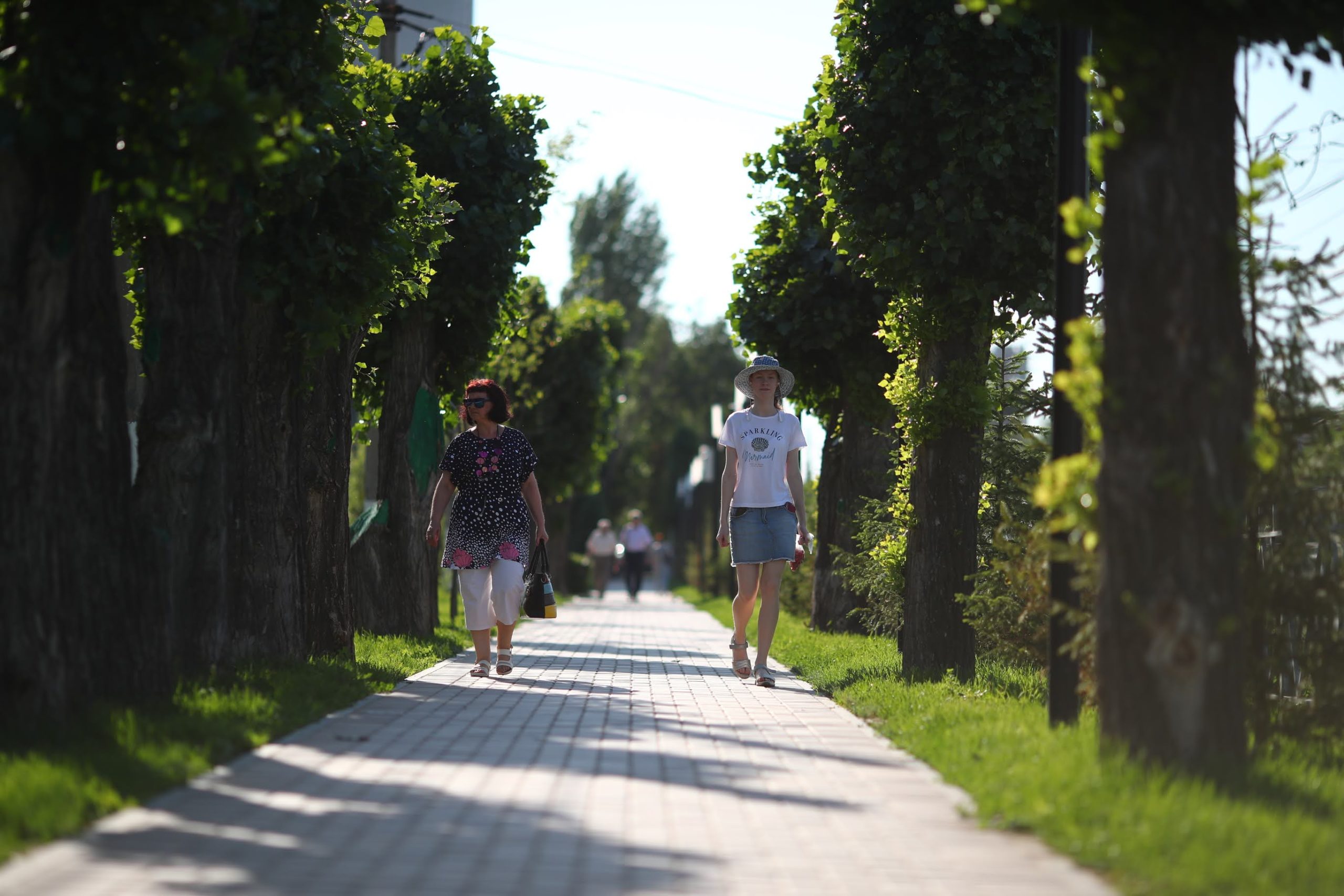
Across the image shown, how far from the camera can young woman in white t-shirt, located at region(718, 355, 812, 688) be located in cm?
1152

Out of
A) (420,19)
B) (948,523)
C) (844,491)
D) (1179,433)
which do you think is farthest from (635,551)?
(1179,433)

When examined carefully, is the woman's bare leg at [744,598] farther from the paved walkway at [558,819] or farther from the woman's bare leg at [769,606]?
the paved walkway at [558,819]

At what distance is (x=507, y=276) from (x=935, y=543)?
647cm

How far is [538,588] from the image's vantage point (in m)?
11.9

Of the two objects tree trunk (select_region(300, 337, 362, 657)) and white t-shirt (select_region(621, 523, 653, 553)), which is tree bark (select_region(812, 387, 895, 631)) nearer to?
tree trunk (select_region(300, 337, 362, 657))

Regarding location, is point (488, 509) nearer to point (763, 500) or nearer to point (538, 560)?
point (538, 560)

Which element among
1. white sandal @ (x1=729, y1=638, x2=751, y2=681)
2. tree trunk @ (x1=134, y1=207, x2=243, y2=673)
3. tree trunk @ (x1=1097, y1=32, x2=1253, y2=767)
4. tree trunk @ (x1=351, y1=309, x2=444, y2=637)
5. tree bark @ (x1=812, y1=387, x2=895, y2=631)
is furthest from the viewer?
tree bark @ (x1=812, y1=387, x2=895, y2=631)

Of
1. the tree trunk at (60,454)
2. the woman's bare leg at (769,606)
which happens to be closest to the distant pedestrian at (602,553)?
the woman's bare leg at (769,606)

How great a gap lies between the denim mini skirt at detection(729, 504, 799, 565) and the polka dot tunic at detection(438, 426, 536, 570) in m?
1.50

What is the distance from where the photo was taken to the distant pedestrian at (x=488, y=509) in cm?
1146

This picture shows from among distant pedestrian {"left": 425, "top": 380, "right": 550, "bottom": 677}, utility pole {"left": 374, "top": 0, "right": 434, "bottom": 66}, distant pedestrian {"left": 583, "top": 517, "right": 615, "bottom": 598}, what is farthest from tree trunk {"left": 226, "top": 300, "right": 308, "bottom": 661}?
distant pedestrian {"left": 583, "top": 517, "right": 615, "bottom": 598}

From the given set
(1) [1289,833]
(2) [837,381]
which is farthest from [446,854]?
(2) [837,381]

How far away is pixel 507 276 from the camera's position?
53.9ft

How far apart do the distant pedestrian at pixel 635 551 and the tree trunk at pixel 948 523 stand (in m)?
26.1
